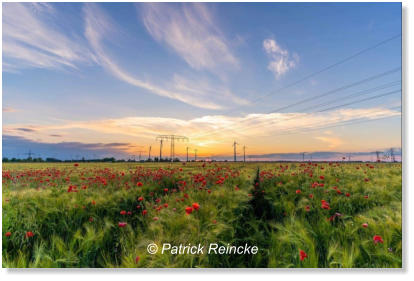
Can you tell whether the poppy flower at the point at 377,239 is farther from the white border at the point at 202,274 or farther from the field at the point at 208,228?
the white border at the point at 202,274

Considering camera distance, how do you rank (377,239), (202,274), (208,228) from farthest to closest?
(208,228)
(202,274)
(377,239)

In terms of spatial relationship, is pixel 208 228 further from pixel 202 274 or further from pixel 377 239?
pixel 377 239

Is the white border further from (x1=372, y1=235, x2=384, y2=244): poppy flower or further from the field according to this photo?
(x1=372, y1=235, x2=384, y2=244): poppy flower

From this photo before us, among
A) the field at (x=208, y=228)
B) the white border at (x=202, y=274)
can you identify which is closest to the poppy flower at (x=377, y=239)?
the field at (x=208, y=228)

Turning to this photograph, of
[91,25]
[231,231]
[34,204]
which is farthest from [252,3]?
[34,204]

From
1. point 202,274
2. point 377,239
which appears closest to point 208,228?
point 202,274

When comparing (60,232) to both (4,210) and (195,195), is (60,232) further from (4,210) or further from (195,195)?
(195,195)

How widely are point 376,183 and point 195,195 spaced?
126 inches

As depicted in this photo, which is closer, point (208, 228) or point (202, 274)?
point (202, 274)

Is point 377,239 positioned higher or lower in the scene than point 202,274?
higher

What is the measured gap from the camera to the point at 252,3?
3.29 m

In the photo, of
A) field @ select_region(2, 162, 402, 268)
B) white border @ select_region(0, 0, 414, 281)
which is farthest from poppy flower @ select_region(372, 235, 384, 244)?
white border @ select_region(0, 0, 414, 281)

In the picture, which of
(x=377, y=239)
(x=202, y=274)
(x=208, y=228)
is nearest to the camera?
(x=377, y=239)
